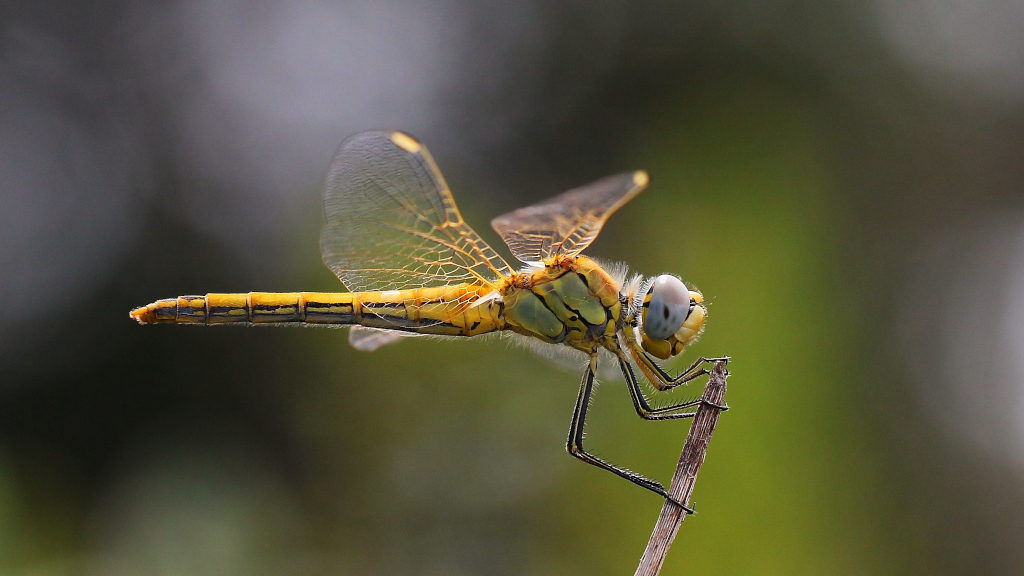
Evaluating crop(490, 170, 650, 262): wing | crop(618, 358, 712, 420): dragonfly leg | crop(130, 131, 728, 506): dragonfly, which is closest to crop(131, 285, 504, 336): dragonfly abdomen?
crop(130, 131, 728, 506): dragonfly

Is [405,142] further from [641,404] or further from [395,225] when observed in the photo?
[641,404]

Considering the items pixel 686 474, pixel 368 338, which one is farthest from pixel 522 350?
pixel 686 474

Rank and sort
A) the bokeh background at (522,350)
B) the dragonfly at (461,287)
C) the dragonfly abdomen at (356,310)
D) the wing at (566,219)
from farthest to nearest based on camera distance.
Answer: the bokeh background at (522,350), the dragonfly abdomen at (356,310), the dragonfly at (461,287), the wing at (566,219)

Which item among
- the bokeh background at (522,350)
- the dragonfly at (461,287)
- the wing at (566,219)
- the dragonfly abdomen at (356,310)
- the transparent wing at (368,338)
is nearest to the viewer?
the wing at (566,219)

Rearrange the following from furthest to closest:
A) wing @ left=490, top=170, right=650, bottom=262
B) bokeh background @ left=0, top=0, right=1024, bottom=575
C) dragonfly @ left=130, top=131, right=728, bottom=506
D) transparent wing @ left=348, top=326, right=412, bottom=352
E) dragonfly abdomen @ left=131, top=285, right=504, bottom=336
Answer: bokeh background @ left=0, top=0, right=1024, bottom=575, transparent wing @ left=348, top=326, right=412, bottom=352, dragonfly abdomen @ left=131, top=285, right=504, bottom=336, dragonfly @ left=130, top=131, right=728, bottom=506, wing @ left=490, top=170, right=650, bottom=262

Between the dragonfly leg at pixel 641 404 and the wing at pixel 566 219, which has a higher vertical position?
the wing at pixel 566 219

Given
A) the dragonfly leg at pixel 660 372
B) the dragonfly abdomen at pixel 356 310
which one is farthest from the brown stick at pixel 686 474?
the dragonfly abdomen at pixel 356 310

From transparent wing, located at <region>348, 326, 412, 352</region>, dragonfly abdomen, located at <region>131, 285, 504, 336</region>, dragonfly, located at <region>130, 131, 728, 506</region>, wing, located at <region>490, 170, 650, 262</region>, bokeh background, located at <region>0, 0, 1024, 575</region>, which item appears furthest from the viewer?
bokeh background, located at <region>0, 0, 1024, 575</region>

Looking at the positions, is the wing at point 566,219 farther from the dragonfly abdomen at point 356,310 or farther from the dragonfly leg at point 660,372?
the dragonfly leg at point 660,372

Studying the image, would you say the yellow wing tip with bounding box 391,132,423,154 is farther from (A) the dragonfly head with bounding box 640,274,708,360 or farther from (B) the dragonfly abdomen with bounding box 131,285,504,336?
(A) the dragonfly head with bounding box 640,274,708,360
